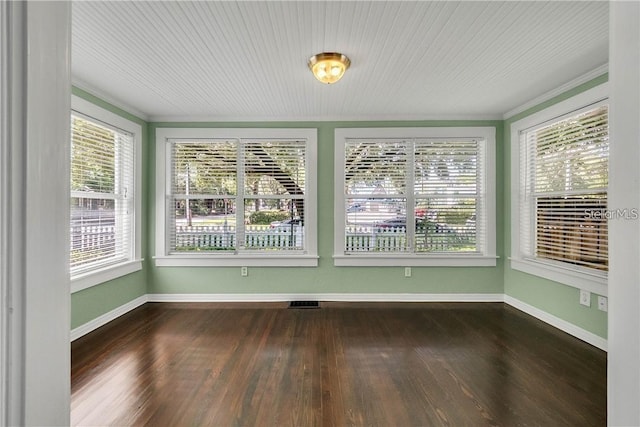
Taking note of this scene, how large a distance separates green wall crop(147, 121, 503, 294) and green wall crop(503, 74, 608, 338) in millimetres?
230

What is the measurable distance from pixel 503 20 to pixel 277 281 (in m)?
3.24

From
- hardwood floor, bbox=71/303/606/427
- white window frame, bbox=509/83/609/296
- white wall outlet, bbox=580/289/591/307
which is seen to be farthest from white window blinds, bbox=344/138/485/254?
white wall outlet, bbox=580/289/591/307

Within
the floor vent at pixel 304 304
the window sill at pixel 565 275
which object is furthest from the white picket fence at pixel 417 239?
the floor vent at pixel 304 304

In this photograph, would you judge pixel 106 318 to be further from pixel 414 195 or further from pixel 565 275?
pixel 565 275

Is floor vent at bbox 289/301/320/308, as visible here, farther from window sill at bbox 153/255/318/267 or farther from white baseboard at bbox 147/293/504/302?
window sill at bbox 153/255/318/267

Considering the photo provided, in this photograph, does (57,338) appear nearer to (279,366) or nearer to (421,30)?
(279,366)

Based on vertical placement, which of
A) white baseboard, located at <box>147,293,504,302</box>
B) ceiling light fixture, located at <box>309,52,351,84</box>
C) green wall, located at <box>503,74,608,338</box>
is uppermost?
ceiling light fixture, located at <box>309,52,351,84</box>

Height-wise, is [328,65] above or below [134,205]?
above

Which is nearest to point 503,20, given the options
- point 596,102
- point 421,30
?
point 421,30

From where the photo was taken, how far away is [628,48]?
0.51 m

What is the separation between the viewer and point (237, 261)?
3.70m

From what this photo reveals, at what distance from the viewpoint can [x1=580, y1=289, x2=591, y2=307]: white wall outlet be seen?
263 cm

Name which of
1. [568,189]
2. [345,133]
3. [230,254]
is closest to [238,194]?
[230,254]

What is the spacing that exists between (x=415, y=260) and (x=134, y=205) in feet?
11.3
